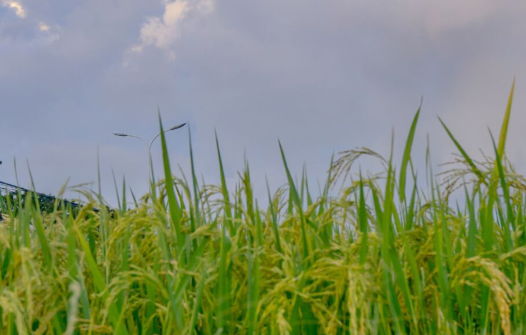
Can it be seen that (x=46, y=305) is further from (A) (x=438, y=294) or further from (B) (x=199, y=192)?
(A) (x=438, y=294)

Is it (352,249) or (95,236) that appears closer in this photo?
(352,249)

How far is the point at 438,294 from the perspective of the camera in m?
2.16

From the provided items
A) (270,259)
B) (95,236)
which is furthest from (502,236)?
(95,236)

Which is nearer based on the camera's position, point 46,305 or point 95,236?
point 46,305

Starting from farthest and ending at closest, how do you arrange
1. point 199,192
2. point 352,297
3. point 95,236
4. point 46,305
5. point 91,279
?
point 95,236 < point 199,192 < point 91,279 < point 46,305 < point 352,297

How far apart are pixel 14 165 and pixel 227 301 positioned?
5.19 feet

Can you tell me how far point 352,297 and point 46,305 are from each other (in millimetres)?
1042

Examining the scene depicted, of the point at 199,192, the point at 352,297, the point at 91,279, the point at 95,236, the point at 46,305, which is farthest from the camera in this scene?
the point at 95,236

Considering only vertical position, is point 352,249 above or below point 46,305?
above

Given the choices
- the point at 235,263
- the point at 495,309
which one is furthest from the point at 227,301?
the point at 495,309

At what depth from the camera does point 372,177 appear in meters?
2.38

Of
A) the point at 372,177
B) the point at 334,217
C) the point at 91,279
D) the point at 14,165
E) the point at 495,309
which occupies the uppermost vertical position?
the point at 14,165

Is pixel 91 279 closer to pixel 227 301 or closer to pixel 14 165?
pixel 227 301

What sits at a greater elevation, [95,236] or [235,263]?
[95,236]
